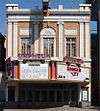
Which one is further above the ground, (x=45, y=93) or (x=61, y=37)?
(x=61, y=37)

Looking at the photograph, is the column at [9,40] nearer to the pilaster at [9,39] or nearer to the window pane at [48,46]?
the pilaster at [9,39]

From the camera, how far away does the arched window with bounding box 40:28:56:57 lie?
60.5 metres

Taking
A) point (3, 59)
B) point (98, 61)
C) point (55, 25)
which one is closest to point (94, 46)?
point (98, 61)

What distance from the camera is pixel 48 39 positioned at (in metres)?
60.8

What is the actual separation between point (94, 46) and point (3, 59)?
10943 mm

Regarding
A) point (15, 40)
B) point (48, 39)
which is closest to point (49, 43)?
point (48, 39)

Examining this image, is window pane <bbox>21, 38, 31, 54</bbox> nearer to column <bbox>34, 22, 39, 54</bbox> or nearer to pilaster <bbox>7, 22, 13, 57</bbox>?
column <bbox>34, 22, 39, 54</bbox>

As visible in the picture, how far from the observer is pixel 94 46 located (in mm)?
64812

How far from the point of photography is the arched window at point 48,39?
60469 mm

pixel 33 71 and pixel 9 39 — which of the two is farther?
pixel 9 39

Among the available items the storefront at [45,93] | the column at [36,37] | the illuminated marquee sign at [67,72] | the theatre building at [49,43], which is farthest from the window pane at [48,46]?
the illuminated marquee sign at [67,72]

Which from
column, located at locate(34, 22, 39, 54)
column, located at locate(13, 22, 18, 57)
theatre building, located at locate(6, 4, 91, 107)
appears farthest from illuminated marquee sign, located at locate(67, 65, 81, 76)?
column, located at locate(13, 22, 18, 57)

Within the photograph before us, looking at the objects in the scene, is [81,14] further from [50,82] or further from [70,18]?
[50,82]

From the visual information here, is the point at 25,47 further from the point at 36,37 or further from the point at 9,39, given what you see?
the point at 9,39
